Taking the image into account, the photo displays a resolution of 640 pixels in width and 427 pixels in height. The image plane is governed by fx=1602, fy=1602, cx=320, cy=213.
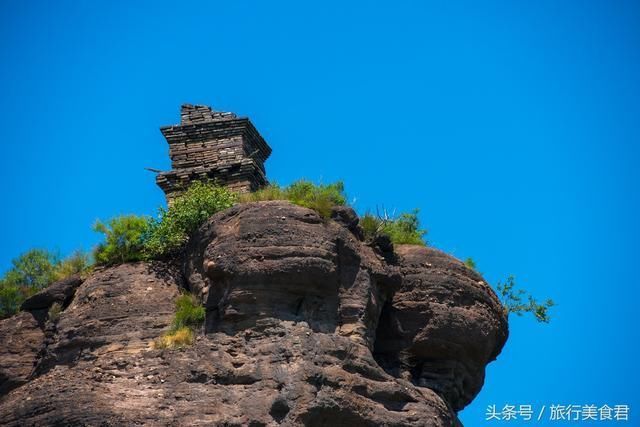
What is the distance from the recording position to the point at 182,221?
121 feet

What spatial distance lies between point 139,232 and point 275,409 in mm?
7194

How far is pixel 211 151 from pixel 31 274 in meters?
5.88

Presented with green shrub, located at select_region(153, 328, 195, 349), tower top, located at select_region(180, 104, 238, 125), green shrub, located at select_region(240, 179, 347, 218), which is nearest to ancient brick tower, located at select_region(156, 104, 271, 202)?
tower top, located at select_region(180, 104, 238, 125)

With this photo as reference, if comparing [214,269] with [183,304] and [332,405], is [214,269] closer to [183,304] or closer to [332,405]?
[183,304]

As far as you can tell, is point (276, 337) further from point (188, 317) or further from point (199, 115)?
point (199, 115)

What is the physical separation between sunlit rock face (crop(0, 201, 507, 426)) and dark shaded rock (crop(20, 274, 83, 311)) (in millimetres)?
341

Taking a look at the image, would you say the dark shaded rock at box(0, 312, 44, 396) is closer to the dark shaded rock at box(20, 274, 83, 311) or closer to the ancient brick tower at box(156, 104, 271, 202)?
the dark shaded rock at box(20, 274, 83, 311)

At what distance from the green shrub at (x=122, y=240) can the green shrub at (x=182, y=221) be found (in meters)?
0.23

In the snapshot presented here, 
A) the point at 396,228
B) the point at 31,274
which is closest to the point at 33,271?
the point at 31,274

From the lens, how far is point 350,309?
3434cm

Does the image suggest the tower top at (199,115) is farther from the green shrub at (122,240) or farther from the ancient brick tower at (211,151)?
the green shrub at (122,240)

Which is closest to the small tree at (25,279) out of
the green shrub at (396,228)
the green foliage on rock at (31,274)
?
the green foliage on rock at (31,274)

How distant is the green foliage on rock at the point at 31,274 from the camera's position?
37.8 meters

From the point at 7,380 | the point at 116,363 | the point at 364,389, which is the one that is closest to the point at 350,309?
the point at 364,389
